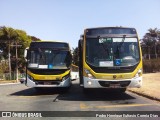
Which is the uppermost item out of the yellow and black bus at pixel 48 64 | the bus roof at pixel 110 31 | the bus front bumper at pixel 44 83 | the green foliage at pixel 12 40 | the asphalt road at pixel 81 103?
the green foliage at pixel 12 40

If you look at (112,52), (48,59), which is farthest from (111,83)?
(48,59)

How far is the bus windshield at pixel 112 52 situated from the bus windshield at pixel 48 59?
3569 mm

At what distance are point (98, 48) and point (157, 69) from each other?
55.2 m

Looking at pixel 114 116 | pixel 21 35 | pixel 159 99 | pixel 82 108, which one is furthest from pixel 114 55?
pixel 21 35

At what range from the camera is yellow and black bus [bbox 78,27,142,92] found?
14.6m

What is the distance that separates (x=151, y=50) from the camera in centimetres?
9425

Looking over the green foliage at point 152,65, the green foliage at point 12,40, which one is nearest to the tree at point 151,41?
the green foliage at point 152,65

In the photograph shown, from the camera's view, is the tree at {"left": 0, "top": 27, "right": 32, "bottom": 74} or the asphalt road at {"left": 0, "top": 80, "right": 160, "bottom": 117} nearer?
the asphalt road at {"left": 0, "top": 80, "right": 160, "bottom": 117}

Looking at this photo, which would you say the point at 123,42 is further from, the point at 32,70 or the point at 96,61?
the point at 32,70

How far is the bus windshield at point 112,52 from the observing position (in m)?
14.8

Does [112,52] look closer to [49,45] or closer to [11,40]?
[49,45]

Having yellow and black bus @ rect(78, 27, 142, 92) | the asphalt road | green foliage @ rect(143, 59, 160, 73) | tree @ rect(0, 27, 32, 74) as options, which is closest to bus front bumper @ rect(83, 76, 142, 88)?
yellow and black bus @ rect(78, 27, 142, 92)

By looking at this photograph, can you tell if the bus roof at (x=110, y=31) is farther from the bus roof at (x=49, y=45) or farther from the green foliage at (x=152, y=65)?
the green foliage at (x=152, y=65)

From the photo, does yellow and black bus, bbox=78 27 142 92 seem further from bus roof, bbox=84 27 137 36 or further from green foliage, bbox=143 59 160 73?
green foliage, bbox=143 59 160 73
